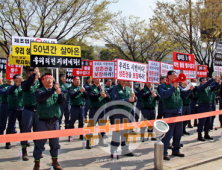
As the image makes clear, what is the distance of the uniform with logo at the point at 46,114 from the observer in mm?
4727

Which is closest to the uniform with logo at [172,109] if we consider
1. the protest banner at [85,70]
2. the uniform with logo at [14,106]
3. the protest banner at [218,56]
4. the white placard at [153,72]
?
the white placard at [153,72]

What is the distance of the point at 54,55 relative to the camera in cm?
575

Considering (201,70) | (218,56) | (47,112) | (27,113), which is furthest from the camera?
(201,70)

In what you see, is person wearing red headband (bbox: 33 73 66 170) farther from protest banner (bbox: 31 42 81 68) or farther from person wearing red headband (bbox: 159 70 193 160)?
person wearing red headband (bbox: 159 70 193 160)

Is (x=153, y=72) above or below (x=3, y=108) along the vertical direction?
above

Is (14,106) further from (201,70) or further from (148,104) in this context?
(201,70)

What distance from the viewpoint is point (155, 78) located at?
7.53m

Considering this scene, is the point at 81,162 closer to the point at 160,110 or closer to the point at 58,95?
the point at 58,95

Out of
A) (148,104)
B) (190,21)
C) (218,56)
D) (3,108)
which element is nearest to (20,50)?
(3,108)

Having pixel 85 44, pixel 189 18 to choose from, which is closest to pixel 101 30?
pixel 85 44

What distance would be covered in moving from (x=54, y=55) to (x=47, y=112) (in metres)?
1.64

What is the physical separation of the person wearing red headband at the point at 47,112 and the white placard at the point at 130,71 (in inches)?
71.1

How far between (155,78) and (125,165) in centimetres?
320

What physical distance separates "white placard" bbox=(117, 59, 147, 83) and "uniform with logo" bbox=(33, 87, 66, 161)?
72.3 inches
